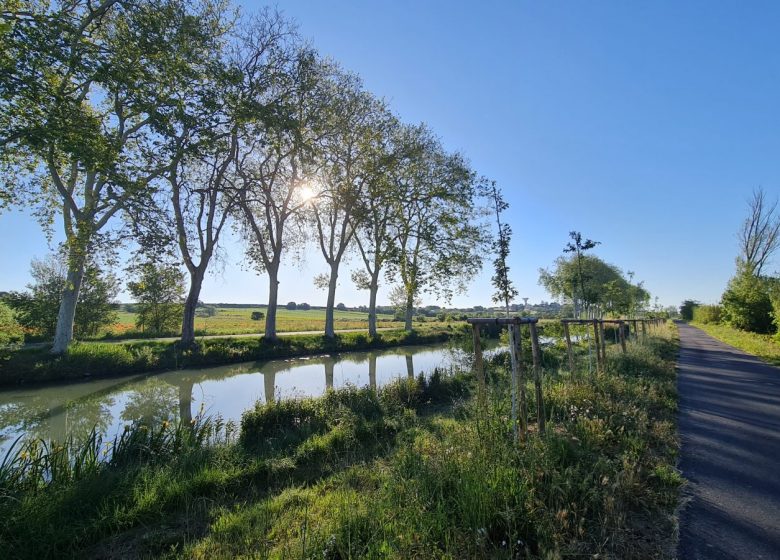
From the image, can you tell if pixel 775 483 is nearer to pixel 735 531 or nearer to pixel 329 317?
pixel 735 531

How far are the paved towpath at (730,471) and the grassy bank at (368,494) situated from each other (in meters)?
0.22

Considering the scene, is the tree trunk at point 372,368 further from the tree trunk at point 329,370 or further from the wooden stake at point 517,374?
the wooden stake at point 517,374

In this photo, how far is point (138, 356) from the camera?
1597cm

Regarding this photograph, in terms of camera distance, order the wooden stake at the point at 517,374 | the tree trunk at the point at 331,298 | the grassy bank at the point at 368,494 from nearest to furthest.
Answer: the grassy bank at the point at 368,494 → the wooden stake at the point at 517,374 → the tree trunk at the point at 331,298

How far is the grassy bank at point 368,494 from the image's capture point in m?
2.94

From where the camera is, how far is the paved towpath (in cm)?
303

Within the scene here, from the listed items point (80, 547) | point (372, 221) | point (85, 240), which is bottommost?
point (80, 547)

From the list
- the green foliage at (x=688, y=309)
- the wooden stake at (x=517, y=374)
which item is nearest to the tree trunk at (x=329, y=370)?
the wooden stake at (x=517, y=374)

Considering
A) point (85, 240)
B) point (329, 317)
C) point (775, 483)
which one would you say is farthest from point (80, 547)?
point (329, 317)

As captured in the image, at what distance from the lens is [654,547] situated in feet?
9.53

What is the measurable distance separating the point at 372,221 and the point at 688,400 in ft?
67.6

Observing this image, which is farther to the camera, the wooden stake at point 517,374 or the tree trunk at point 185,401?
the tree trunk at point 185,401

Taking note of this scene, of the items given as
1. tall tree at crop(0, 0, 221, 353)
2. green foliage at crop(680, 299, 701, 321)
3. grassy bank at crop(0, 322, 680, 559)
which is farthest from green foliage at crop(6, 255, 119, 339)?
green foliage at crop(680, 299, 701, 321)

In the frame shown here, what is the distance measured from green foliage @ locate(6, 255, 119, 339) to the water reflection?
38.0 ft
